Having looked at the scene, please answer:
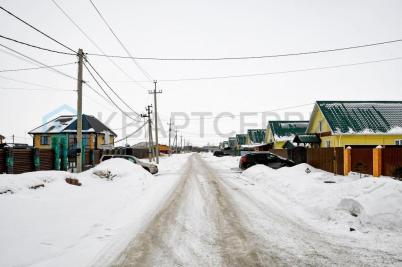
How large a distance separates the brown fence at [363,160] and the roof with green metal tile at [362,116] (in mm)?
10395

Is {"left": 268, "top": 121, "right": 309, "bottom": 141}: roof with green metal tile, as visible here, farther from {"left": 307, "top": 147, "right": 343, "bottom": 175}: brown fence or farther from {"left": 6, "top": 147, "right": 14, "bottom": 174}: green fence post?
{"left": 6, "top": 147, "right": 14, "bottom": 174}: green fence post

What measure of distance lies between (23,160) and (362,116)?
27782 mm

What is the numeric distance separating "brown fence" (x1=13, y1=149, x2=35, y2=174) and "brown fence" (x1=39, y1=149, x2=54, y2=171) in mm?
592

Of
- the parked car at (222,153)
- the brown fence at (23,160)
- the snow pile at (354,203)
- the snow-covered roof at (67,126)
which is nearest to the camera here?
the snow pile at (354,203)

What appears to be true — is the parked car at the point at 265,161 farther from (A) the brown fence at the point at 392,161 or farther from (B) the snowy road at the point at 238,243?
(B) the snowy road at the point at 238,243

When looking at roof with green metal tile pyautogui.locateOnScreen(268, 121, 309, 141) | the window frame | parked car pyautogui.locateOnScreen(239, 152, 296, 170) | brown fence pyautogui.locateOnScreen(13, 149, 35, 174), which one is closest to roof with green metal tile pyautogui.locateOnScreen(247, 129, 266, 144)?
roof with green metal tile pyautogui.locateOnScreen(268, 121, 309, 141)

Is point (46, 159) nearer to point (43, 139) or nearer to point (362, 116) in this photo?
point (362, 116)

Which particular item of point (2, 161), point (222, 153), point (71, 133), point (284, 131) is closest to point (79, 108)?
point (2, 161)

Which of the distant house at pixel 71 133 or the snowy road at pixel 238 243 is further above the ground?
the distant house at pixel 71 133

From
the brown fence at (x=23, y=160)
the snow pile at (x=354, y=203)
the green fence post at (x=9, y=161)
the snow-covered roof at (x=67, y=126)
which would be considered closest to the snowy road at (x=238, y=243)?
the snow pile at (x=354, y=203)

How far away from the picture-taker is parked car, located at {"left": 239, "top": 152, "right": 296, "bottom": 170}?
23094 millimetres

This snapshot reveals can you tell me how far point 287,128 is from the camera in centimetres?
4406

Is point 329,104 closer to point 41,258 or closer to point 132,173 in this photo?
point 132,173

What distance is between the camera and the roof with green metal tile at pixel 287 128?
140 ft
